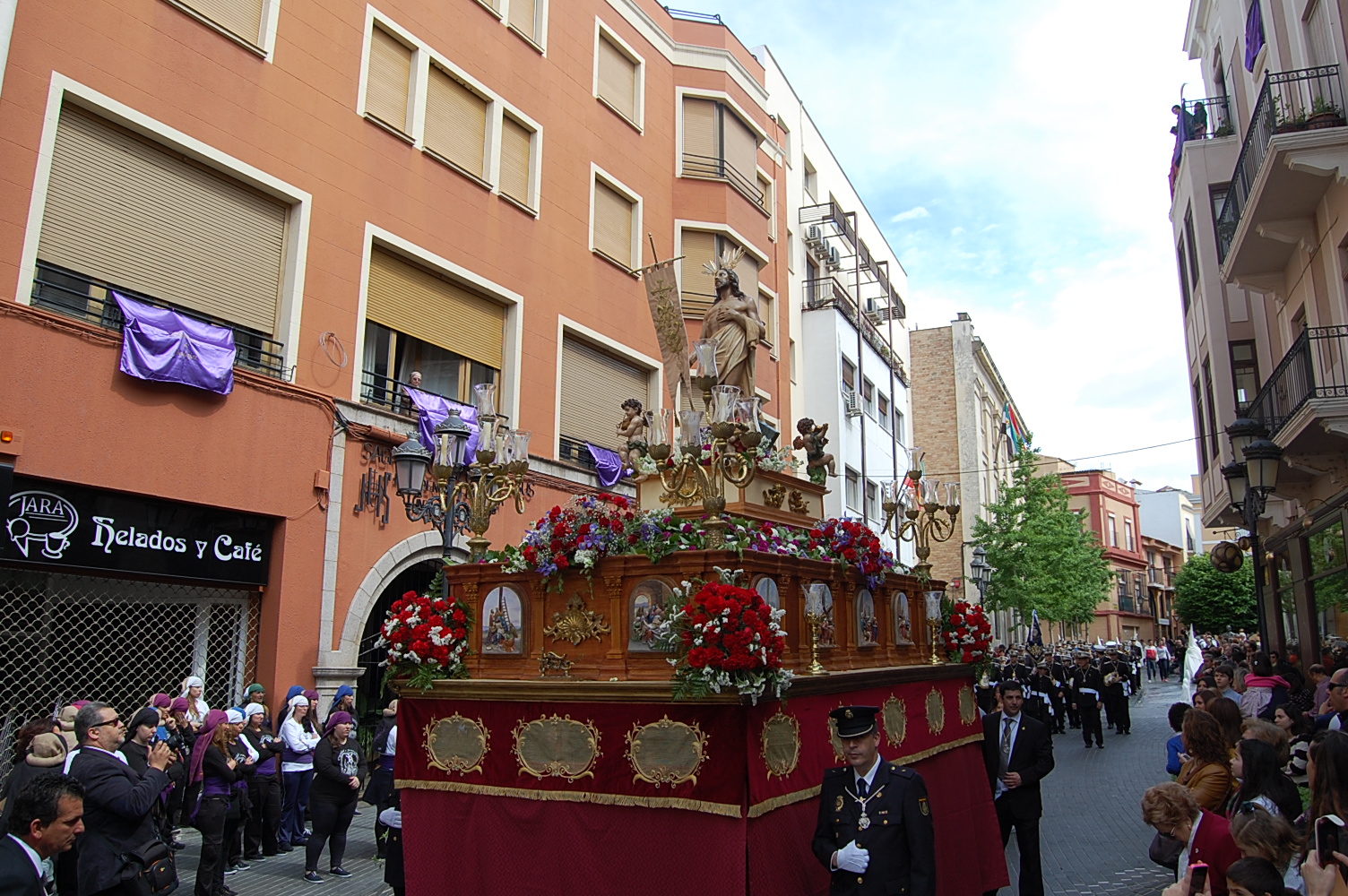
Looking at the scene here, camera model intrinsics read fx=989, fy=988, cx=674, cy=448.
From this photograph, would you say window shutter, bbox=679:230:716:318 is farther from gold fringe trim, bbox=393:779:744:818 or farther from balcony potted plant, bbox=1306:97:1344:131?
gold fringe trim, bbox=393:779:744:818

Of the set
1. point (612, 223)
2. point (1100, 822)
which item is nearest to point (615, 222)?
point (612, 223)

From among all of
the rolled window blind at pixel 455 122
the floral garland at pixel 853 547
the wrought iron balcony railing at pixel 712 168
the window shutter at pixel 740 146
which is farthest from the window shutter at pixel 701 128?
the floral garland at pixel 853 547

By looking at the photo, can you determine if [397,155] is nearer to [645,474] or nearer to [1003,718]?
[645,474]

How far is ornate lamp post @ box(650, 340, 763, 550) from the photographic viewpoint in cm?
622

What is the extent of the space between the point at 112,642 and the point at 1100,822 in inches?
485

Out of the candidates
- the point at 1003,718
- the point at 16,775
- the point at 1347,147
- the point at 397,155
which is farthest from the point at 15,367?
the point at 1347,147

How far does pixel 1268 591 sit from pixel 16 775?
21814 mm

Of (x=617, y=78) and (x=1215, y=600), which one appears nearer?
(x=617, y=78)

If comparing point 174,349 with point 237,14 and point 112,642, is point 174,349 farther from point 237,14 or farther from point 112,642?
point 237,14

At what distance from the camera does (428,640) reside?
7.05 metres

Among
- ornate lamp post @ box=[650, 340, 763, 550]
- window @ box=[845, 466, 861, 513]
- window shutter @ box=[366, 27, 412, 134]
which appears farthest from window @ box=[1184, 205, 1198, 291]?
ornate lamp post @ box=[650, 340, 763, 550]

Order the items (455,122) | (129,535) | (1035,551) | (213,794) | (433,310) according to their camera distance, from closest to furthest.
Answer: (213,794)
(129,535)
(433,310)
(455,122)
(1035,551)

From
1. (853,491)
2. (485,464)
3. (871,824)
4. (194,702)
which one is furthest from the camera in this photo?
(853,491)

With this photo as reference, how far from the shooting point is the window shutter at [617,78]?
21500 mm
